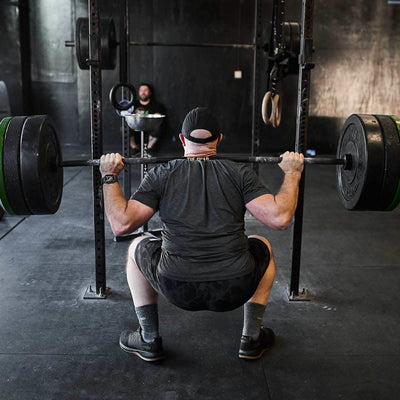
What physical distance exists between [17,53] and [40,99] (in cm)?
Answer: 74

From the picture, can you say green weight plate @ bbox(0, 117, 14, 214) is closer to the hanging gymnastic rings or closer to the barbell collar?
the barbell collar

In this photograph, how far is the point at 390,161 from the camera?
204 cm

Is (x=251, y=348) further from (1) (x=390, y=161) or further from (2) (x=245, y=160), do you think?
(1) (x=390, y=161)

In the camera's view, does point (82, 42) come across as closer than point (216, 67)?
Yes

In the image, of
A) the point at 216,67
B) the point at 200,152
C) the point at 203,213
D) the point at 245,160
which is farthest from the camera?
the point at 216,67

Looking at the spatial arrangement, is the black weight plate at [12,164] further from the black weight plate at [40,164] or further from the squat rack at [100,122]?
the squat rack at [100,122]

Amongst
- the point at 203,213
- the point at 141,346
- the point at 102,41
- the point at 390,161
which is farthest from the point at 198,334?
the point at 102,41

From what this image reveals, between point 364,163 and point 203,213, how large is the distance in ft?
2.41

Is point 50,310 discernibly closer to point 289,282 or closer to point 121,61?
point 289,282

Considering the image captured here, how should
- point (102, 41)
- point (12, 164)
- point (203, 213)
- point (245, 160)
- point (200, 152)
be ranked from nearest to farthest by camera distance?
1. point (203, 213)
2. point (200, 152)
3. point (12, 164)
4. point (245, 160)
5. point (102, 41)

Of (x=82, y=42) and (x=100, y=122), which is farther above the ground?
(x=82, y=42)

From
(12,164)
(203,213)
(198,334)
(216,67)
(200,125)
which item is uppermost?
(216,67)

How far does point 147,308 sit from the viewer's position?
6.67 ft

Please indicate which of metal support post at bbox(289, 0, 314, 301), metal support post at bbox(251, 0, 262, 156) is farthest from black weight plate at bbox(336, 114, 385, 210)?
metal support post at bbox(251, 0, 262, 156)
